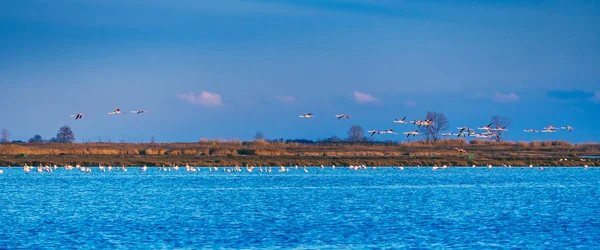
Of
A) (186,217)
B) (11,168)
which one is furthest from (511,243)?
(11,168)

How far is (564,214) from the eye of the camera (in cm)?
3659

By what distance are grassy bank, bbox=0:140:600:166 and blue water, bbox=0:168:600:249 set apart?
1671 cm

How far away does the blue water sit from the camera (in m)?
27.8

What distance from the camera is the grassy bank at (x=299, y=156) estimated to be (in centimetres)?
7969

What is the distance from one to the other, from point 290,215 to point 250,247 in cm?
909

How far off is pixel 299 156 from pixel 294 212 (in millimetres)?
52346

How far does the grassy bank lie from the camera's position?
261ft

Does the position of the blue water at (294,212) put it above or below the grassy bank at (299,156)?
below

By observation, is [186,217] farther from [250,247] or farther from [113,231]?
[250,247]

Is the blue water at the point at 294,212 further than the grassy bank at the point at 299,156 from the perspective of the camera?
No

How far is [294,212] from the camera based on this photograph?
3647 cm

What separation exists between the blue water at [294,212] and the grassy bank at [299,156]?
16.7 meters

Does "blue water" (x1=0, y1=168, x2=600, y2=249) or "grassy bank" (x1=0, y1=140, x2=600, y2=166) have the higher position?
"grassy bank" (x1=0, y1=140, x2=600, y2=166)

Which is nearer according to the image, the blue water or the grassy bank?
the blue water
